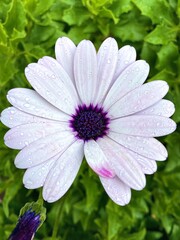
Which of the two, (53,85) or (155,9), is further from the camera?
(155,9)

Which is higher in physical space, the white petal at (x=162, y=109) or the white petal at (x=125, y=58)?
the white petal at (x=125, y=58)

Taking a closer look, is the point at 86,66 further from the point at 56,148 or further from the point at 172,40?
the point at 172,40

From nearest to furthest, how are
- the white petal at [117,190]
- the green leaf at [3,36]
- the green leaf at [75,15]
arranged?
the white petal at [117,190] < the green leaf at [3,36] < the green leaf at [75,15]

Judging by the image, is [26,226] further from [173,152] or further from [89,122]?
[173,152]

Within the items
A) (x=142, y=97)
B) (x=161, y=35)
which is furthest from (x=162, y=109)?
(x=161, y=35)

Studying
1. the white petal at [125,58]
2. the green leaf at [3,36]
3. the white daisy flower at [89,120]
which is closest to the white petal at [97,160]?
the white daisy flower at [89,120]

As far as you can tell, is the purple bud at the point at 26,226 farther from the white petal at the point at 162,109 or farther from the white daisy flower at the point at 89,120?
the white petal at the point at 162,109

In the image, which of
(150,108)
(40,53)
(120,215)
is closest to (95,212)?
(120,215)
